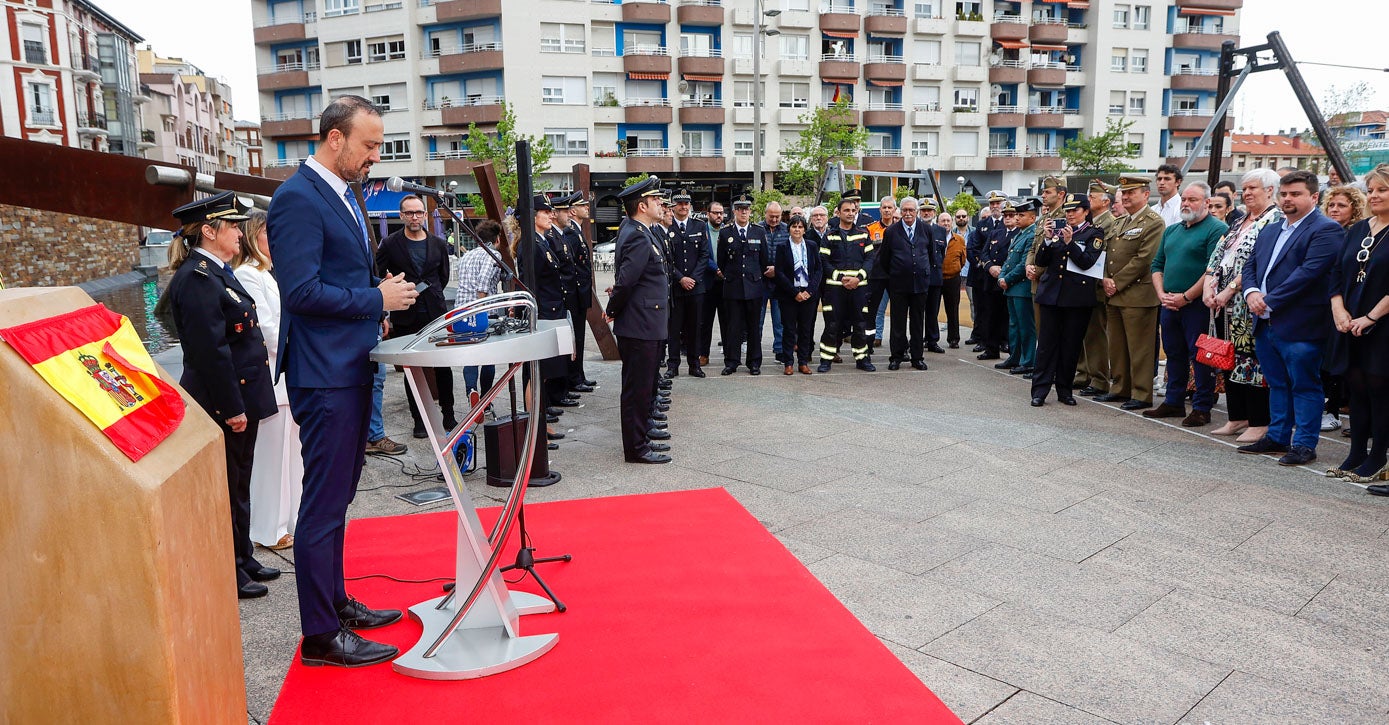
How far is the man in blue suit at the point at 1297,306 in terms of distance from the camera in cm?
616

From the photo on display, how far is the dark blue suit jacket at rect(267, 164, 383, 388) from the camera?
3.10 metres

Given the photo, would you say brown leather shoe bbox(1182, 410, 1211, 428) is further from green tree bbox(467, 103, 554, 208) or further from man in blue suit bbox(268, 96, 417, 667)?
green tree bbox(467, 103, 554, 208)

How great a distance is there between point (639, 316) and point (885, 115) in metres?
45.8

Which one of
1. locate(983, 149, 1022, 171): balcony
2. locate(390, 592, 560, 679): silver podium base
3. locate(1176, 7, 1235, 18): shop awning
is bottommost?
locate(390, 592, 560, 679): silver podium base

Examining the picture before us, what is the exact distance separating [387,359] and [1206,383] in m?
6.88

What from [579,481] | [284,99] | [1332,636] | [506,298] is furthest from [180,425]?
[284,99]

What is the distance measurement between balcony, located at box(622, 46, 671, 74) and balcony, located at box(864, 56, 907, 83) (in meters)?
11.1

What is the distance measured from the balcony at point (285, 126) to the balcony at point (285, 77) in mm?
1661

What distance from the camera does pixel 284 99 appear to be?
4928cm

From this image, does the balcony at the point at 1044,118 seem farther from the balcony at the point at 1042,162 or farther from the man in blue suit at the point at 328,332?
the man in blue suit at the point at 328,332

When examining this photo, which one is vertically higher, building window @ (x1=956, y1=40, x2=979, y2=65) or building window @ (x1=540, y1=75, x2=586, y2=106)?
building window @ (x1=956, y1=40, x2=979, y2=65)

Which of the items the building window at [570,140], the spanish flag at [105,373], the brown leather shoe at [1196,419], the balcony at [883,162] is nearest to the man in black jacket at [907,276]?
the brown leather shoe at [1196,419]

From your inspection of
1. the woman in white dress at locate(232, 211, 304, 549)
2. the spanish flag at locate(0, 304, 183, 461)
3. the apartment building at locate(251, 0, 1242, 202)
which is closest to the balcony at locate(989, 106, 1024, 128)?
the apartment building at locate(251, 0, 1242, 202)

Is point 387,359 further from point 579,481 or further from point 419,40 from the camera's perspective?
point 419,40
